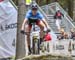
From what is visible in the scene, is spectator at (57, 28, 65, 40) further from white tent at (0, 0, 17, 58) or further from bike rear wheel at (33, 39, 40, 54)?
white tent at (0, 0, 17, 58)

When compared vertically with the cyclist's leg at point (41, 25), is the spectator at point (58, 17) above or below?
above

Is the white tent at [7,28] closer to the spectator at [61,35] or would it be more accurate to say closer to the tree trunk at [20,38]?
the spectator at [61,35]

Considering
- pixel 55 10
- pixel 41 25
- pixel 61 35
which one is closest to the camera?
pixel 41 25

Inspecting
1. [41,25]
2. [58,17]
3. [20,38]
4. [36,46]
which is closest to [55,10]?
[58,17]

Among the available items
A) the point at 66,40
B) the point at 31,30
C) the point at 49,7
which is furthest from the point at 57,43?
the point at 49,7

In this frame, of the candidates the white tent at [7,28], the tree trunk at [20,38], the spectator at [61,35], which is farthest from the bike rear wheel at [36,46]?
the white tent at [7,28]

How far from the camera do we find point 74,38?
18797mm

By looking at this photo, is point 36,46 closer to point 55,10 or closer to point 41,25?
point 41,25

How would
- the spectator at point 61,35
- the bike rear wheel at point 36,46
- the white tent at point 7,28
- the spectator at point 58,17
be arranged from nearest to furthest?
1. the bike rear wheel at point 36,46
2. the spectator at point 61,35
3. the white tent at point 7,28
4. the spectator at point 58,17

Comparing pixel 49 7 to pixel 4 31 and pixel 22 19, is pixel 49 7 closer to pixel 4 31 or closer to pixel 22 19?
pixel 4 31

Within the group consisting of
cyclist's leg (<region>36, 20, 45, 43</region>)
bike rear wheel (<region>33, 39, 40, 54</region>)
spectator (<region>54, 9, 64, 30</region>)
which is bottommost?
bike rear wheel (<region>33, 39, 40, 54</region>)

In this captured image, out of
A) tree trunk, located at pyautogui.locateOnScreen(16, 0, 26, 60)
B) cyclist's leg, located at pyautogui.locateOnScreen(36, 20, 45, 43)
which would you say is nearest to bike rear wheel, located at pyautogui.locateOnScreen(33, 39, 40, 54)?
cyclist's leg, located at pyautogui.locateOnScreen(36, 20, 45, 43)

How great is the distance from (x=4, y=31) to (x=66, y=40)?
12.8ft

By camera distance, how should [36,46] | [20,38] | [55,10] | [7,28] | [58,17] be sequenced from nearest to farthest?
[20,38] → [36,46] → [7,28] → [58,17] → [55,10]
